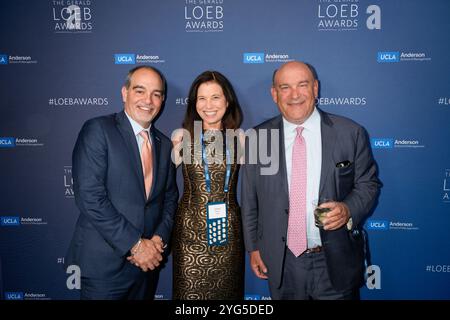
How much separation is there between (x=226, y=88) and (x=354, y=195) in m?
1.20

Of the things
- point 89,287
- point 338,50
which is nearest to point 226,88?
point 338,50

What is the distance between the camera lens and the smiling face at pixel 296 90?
7.43 feet

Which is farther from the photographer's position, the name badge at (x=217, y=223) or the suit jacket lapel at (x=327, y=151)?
the name badge at (x=217, y=223)

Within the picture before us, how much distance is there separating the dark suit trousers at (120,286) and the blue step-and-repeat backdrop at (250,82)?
64cm

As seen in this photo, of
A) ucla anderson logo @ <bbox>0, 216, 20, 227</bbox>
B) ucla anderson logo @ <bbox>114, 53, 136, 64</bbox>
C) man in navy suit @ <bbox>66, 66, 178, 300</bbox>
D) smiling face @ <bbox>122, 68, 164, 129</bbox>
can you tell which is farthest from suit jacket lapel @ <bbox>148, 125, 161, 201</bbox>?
ucla anderson logo @ <bbox>0, 216, 20, 227</bbox>

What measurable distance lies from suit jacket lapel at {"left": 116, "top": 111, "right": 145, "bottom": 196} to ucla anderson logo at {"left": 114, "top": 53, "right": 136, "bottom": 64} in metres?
0.85

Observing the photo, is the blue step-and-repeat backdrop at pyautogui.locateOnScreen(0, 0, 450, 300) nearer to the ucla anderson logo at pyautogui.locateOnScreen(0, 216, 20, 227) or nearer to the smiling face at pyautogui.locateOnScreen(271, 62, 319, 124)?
the ucla anderson logo at pyautogui.locateOnScreen(0, 216, 20, 227)

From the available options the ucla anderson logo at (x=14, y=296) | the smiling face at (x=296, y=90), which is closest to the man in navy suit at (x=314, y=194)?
the smiling face at (x=296, y=90)

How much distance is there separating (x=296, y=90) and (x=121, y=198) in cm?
144

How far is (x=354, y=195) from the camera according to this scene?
2.23 metres

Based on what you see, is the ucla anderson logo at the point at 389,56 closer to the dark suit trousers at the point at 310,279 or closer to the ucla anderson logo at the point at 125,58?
the dark suit trousers at the point at 310,279

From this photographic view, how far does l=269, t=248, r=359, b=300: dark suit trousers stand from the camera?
225 cm

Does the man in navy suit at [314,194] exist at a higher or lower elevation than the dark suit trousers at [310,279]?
higher

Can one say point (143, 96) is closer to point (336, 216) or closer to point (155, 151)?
point (155, 151)
